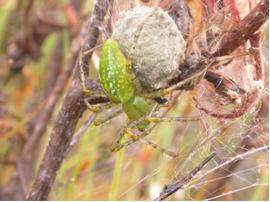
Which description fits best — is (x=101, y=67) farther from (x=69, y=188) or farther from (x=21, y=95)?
(x=21, y=95)

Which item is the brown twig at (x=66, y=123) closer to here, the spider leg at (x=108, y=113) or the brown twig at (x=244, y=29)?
the spider leg at (x=108, y=113)

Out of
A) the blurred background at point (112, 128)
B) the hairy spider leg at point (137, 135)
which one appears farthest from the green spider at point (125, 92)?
the blurred background at point (112, 128)

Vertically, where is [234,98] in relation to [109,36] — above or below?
below

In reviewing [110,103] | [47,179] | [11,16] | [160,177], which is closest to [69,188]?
[160,177]

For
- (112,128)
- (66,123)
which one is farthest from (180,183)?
(112,128)

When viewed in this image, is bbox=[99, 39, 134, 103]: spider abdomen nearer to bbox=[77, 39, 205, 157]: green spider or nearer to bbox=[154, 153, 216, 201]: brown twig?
bbox=[77, 39, 205, 157]: green spider

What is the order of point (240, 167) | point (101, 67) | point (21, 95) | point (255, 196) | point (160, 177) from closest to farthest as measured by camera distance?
1. point (101, 67)
2. point (240, 167)
3. point (255, 196)
4. point (160, 177)
5. point (21, 95)

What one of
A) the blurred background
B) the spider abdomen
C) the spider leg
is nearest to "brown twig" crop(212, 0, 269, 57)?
the blurred background

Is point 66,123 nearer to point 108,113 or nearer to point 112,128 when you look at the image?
point 108,113
